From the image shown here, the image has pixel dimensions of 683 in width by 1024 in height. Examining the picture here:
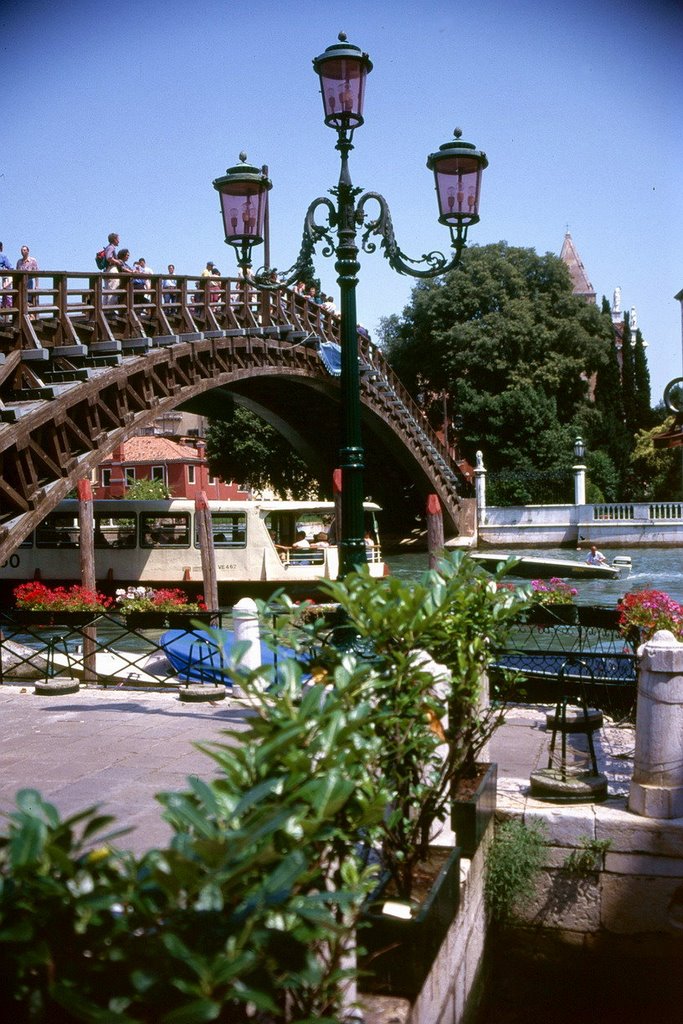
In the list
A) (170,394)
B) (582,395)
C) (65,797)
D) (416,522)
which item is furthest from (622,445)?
(65,797)

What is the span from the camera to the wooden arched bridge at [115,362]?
13219 millimetres

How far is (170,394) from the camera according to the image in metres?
17.7

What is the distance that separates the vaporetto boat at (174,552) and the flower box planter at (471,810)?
16.1 m

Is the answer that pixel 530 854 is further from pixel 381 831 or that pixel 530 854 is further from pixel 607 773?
pixel 381 831

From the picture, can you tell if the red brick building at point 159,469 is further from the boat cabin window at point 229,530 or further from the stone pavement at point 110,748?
the stone pavement at point 110,748

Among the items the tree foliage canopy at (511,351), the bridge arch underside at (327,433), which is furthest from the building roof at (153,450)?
the tree foliage canopy at (511,351)

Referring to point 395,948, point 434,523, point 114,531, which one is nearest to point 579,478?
point 434,523

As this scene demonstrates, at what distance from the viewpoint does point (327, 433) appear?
3241 cm

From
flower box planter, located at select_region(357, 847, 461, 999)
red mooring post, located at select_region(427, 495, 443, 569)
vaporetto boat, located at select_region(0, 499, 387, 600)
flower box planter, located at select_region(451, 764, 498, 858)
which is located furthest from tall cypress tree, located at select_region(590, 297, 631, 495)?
flower box planter, located at select_region(357, 847, 461, 999)

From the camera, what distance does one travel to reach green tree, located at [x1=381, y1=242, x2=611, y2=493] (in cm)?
3722

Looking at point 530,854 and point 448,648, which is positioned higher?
point 448,648

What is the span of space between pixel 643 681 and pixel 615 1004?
5.50 feet

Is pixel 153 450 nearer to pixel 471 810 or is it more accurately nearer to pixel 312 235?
pixel 312 235

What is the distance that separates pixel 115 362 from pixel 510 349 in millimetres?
24983
